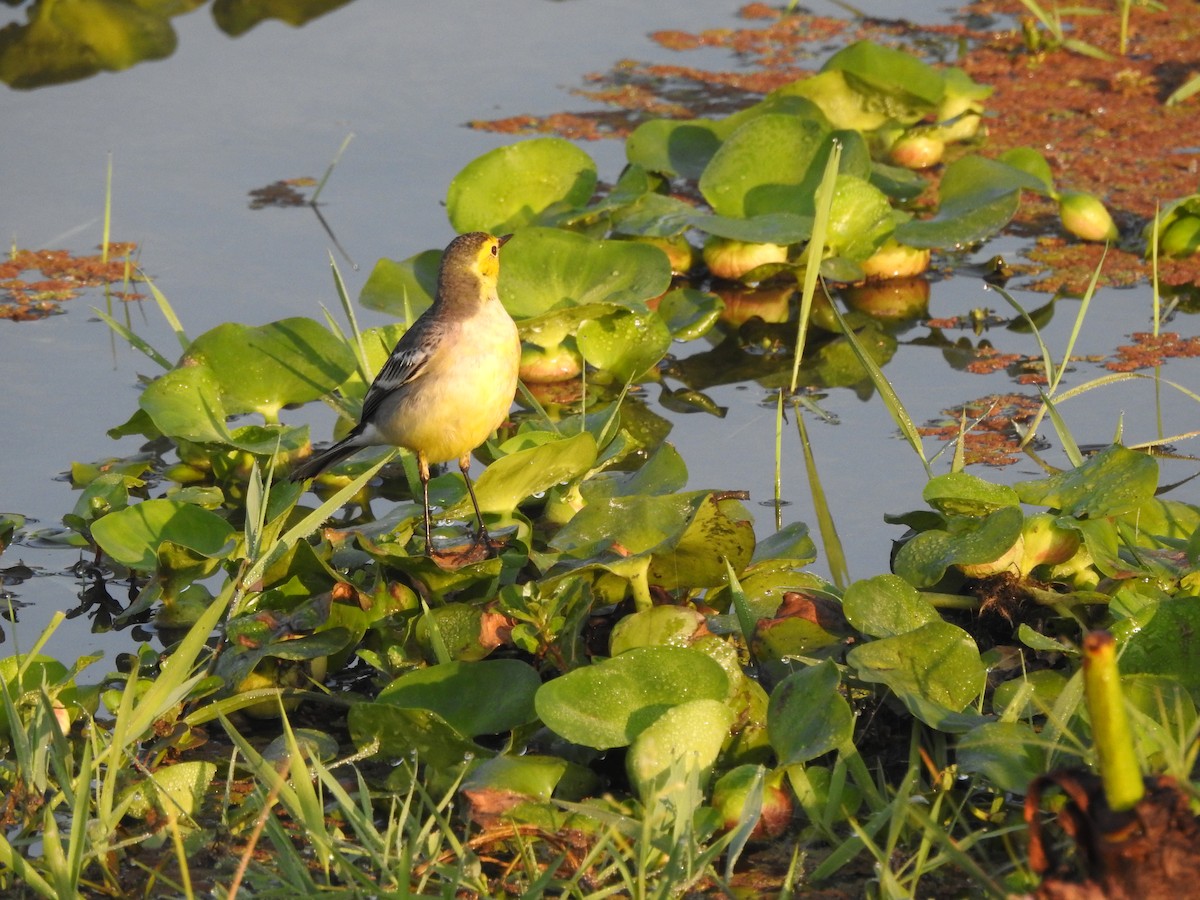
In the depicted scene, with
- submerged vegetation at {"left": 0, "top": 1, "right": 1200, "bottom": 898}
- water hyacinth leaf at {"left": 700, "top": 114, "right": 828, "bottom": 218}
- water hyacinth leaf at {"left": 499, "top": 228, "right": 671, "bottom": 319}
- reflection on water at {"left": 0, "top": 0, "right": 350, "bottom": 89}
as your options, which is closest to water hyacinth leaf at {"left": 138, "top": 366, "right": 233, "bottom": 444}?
submerged vegetation at {"left": 0, "top": 1, "right": 1200, "bottom": 898}

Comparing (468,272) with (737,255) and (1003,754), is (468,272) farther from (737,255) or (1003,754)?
(1003,754)

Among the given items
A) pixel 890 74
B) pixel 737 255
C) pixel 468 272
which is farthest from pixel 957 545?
pixel 890 74

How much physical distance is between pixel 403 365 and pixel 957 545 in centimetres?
188

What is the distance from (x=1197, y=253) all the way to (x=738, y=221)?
195 cm

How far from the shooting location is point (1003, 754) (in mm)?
2980

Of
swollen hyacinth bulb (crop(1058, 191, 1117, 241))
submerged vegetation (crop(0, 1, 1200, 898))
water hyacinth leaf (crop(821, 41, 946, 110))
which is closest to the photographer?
submerged vegetation (crop(0, 1, 1200, 898))

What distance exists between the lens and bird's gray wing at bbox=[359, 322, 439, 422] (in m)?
4.61

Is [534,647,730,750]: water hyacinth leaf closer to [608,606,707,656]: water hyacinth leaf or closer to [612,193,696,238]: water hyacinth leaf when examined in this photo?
[608,606,707,656]: water hyacinth leaf

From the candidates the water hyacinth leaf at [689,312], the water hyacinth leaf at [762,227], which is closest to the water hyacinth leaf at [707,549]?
the water hyacinth leaf at [689,312]

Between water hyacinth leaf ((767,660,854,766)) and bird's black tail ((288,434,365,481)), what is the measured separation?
2.01m

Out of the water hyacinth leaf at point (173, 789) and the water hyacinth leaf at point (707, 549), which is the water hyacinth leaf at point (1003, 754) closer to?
the water hyacinth leaf at point (707, 549)

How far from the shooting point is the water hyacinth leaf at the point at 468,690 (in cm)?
339

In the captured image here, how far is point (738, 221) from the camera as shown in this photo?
5.94 meters

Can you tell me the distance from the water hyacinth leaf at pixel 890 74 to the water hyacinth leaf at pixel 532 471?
3.57 metres
